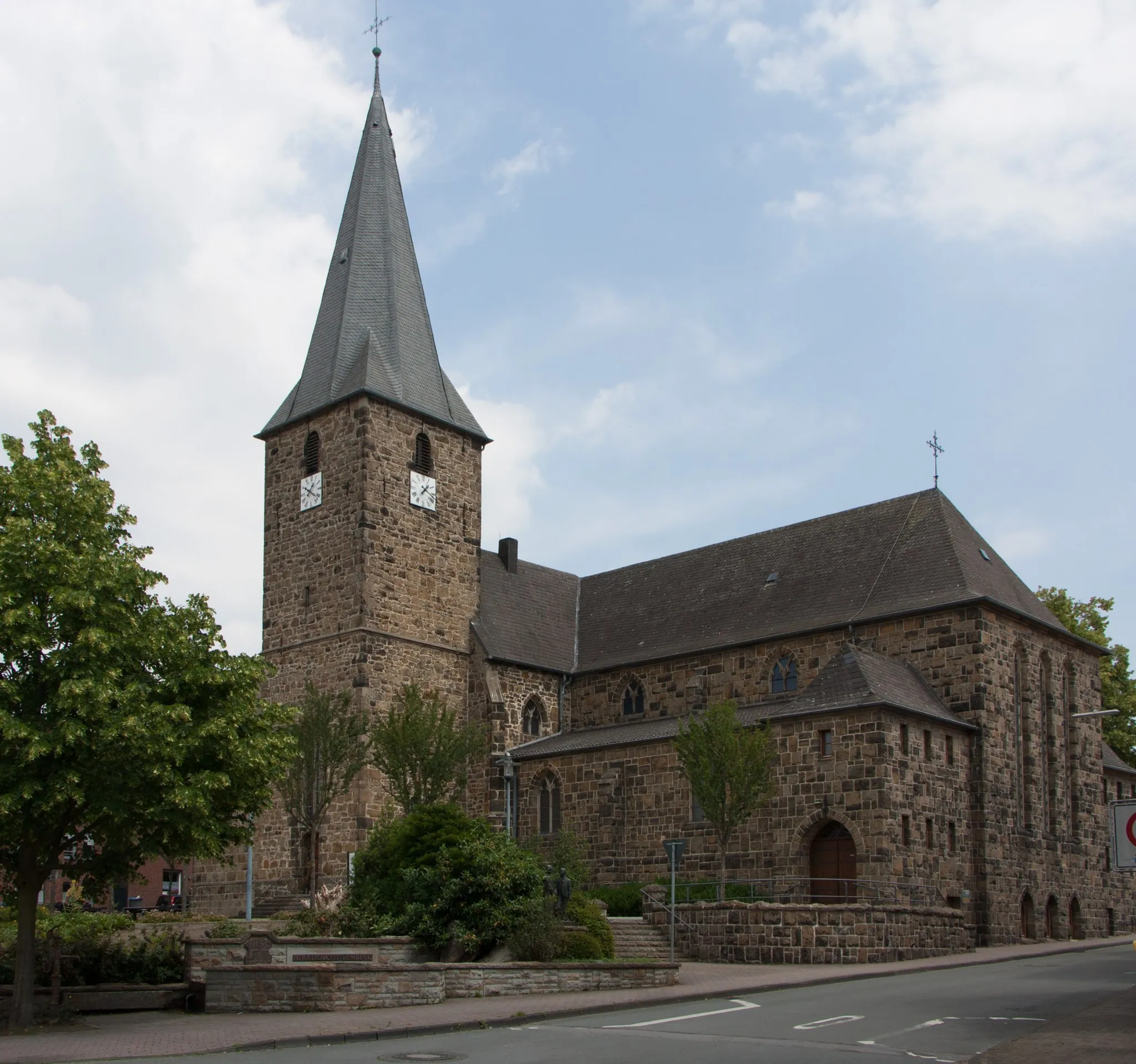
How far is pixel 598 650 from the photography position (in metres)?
44.7

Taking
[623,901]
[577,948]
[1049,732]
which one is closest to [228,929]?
[577,948]

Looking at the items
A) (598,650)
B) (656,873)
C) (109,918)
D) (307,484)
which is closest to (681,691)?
(598,650)

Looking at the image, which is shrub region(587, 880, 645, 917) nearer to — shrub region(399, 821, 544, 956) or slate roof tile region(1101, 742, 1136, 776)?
shrub region(399, 821, 544, 956)

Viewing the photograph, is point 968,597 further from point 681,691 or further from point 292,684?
point 292,684

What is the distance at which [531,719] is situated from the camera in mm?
43000

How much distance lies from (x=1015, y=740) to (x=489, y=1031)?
23.7m

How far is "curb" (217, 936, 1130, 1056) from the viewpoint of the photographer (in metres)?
15.7

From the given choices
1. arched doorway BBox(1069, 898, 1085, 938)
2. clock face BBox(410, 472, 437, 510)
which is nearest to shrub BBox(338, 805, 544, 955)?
clock face BBox(410, 472, 437, 510)

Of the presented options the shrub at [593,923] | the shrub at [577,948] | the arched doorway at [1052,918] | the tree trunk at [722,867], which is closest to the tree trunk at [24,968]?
the shrub at [577,948]

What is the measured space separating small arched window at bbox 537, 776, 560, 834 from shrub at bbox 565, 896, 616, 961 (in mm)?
14187

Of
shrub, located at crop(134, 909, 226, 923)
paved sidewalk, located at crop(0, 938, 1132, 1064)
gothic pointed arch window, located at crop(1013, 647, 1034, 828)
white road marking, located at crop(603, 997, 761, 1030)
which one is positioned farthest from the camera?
gothic pointed arch window, located at crop(1013, 647, 1034, 828)

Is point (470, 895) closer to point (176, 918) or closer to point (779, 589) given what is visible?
point (176, 918)

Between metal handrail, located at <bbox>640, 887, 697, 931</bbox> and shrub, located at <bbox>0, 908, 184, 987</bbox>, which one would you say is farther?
metal handrail, located at <bbox>640, 887, 697, 931</bbox>

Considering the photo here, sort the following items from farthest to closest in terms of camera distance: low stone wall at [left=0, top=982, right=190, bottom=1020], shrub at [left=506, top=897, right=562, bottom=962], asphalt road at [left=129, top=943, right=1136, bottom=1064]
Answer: shrub at [left=506, top=897, right=562, bottom=962], low stone wall at [left=0, top=982, right=190, bottom=1020], asphalt road at [left=129, top=943, right=1136, bottom=1064]
